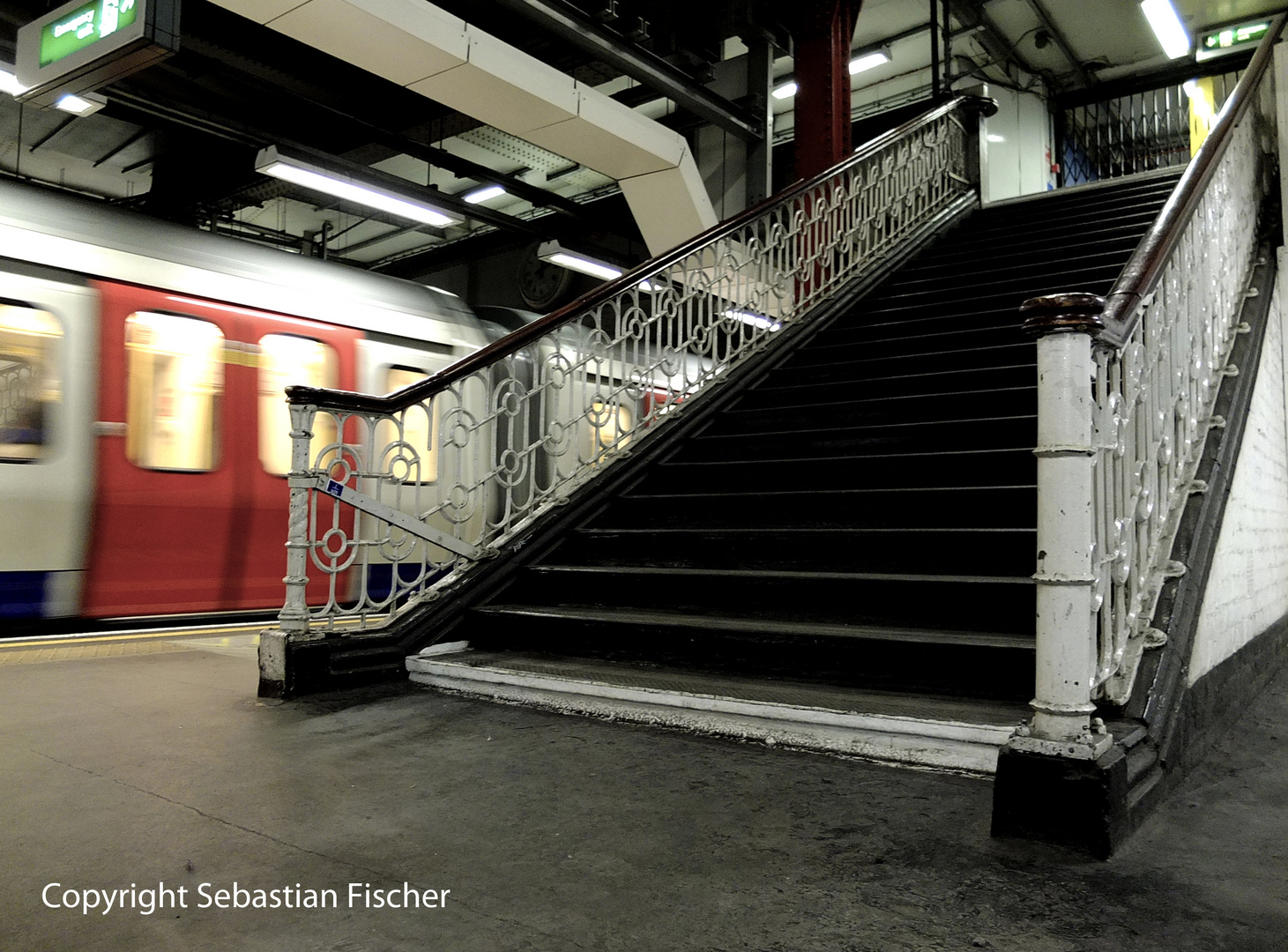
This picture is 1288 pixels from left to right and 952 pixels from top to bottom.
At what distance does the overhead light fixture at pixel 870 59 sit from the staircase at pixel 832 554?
288 inches

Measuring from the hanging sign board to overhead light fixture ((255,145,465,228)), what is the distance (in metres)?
2.15

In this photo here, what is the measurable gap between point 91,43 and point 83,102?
257cm

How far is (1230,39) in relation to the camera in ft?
40.6

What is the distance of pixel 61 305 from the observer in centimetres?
525

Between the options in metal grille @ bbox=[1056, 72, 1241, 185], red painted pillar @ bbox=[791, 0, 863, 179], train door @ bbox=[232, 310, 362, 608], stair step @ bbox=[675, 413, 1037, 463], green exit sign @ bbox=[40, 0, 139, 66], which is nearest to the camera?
stair step @ bbox=[675, 413, 1037, 463]

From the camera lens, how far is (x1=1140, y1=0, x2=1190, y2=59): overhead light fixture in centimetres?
1058

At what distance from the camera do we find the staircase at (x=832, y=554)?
9.96 ft

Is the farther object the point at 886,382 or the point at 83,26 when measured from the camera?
the point at 83,26

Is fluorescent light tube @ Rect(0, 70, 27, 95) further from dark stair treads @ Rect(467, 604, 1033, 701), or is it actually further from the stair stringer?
dark stair treads @ Rect(467, 604, 1033, 701)

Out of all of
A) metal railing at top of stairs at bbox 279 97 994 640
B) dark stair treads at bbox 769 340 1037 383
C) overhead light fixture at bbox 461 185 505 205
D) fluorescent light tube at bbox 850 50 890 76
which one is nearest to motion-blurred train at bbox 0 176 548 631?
metal railing at top of stairs at bbox 279 97 994 640

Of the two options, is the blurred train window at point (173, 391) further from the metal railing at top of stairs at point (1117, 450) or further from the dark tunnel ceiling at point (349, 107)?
the metal railing at top of stairs at point (1117, 450)

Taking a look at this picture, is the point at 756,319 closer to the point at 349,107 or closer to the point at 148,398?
the point at 148,398

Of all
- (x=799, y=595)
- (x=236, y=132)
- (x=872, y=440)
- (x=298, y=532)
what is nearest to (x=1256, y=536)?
(x=872, y=440)

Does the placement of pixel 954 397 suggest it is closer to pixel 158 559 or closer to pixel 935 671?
pixel 935 671
